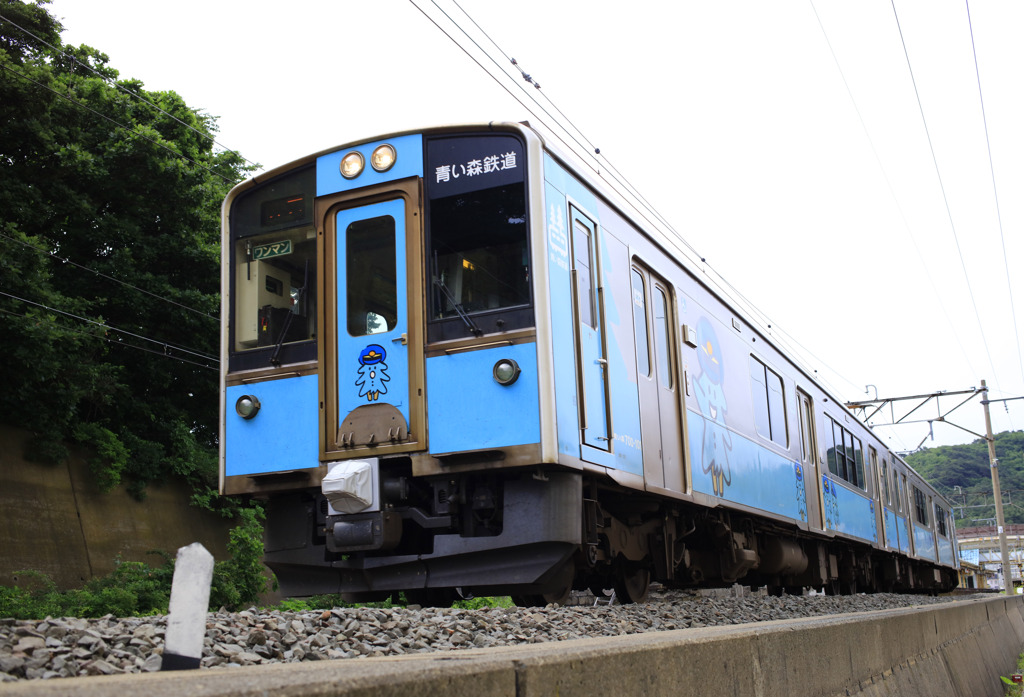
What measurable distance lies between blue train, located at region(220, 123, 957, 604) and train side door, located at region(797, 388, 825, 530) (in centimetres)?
489

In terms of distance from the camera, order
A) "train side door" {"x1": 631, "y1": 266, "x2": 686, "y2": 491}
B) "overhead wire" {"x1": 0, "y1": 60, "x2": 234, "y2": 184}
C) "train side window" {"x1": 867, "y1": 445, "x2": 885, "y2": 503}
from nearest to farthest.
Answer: "train side door" {"x1": 631, "y1": 266, "x2": 686, "y2": 491}, "overhead wire" {"x1": 0, "y1": 60, "x2": 234, "y2": 184}, "train side window" {"x1": 867, "y1": 445, "x2": 885, "y2": 503}

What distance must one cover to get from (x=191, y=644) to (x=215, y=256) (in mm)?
19633

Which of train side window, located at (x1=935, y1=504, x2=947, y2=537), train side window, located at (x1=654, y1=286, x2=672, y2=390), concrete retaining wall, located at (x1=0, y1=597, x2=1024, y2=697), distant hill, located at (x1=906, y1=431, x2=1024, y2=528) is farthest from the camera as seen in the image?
distant hill, located at (x1=906, y1=431, x2=1024, y2=528)

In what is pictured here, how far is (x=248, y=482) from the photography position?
6.56 m

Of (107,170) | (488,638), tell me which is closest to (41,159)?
(107,170)

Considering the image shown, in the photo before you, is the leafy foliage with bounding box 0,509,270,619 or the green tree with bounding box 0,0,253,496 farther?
the green tree with bounding box 0,0,253,496

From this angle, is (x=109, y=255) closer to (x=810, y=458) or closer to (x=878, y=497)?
(x=810, y=458)

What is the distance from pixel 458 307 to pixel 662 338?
8.02 feet

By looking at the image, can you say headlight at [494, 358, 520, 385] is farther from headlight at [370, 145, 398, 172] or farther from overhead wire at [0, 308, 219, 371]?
overhead wire at [0, 308, 219, 371]

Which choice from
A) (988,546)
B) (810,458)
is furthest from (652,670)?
(988,546)

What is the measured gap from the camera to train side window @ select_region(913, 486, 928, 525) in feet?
76.8

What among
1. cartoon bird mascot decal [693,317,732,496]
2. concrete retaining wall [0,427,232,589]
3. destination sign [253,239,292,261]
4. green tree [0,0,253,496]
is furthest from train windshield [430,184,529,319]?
concrete retaining wall [0,427,232,589]

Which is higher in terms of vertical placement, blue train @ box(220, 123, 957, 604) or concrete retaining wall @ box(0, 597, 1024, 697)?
blue train @ box(220, 123, 957, 604)

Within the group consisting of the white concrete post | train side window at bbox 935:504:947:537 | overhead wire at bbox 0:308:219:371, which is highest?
overhead wire at bbox 0:308:219:371
